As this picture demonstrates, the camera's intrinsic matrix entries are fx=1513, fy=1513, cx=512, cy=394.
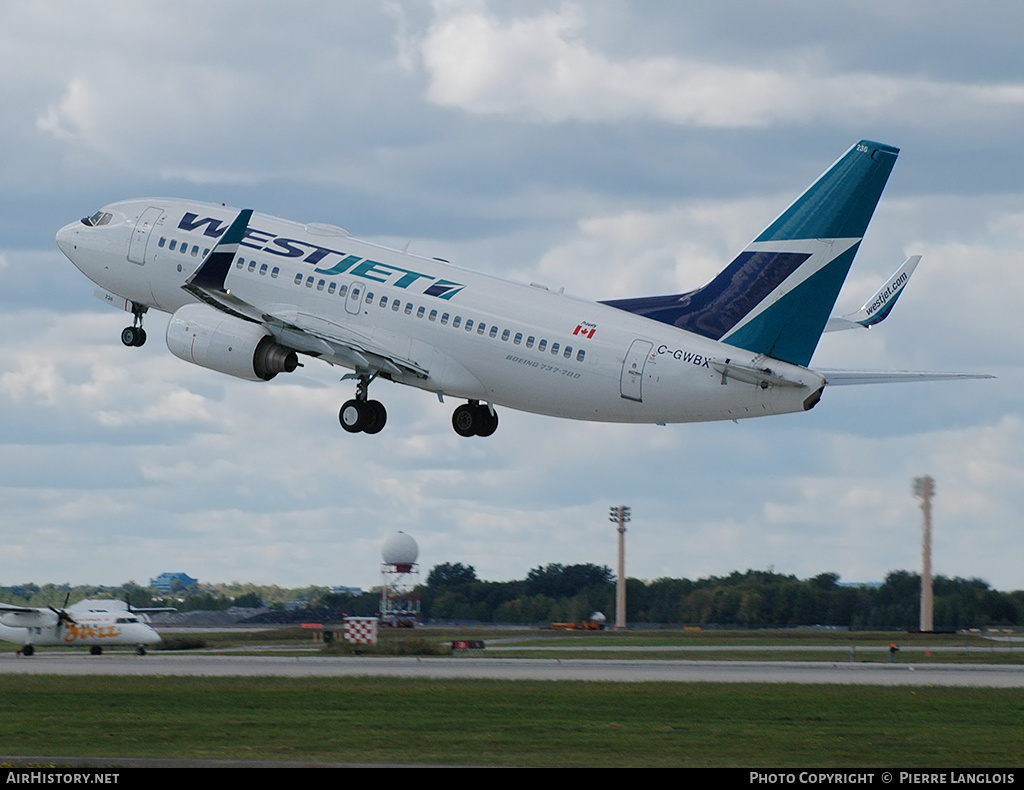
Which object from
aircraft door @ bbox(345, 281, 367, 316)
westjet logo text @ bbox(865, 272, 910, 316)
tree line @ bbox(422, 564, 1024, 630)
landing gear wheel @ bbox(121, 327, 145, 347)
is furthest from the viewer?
tree line @ bbox(422, 564, 1024, 630)

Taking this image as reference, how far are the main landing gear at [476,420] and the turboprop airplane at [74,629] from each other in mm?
41511

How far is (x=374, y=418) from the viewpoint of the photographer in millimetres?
58125

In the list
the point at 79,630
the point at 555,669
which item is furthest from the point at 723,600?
the point at 555,669

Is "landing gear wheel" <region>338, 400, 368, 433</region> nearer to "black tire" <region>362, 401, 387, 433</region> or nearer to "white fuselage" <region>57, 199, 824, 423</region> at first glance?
"black tire" <region>362, 401, 387, 433</region>

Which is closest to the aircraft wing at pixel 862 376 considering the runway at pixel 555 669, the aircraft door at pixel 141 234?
the runway at pixel 555 669

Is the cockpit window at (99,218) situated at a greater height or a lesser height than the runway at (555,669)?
greater

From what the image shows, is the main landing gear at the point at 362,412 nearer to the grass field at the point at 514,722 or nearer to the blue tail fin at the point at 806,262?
the grass field at the point at 514,722

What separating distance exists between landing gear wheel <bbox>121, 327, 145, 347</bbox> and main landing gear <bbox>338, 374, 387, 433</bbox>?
1215 centimetres

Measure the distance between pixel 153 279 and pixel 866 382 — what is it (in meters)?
29.8

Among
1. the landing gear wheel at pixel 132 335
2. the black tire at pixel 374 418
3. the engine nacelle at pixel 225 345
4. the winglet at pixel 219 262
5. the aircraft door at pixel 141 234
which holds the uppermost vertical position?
the aircraft door at pixel 141 234

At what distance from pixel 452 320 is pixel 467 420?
6.33 meters

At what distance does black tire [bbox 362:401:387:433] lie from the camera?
191ft

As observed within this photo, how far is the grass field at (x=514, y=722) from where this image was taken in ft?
125

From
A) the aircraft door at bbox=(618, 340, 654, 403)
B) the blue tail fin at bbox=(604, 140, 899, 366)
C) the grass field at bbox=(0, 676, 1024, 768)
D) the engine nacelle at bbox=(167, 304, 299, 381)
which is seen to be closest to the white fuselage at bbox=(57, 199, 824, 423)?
the aircraft door at bbox=(618, 340, 654, 403)
